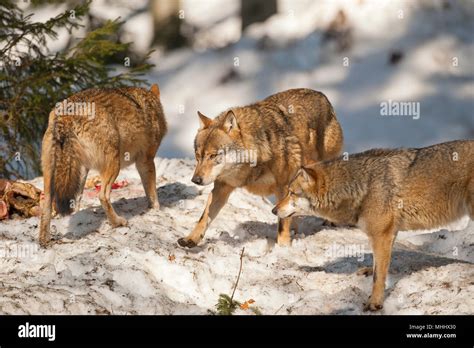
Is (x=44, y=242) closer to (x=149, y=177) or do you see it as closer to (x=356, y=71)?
(x=149, y=177)

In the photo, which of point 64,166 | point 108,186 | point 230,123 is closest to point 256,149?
point 230,123

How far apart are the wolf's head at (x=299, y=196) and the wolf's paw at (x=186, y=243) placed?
4.41 ft

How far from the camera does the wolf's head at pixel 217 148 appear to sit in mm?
8438

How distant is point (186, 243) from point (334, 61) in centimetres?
997

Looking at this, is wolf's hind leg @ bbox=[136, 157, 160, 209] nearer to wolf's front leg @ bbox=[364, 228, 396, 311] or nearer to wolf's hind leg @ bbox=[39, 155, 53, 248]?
wolf's hind leg @ bbox=[39, 155, 53, 248]

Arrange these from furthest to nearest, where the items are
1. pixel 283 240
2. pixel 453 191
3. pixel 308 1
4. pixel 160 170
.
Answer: pixel 308 1 → pixel 160 170 → pixel 283 240 → pixel 453 191

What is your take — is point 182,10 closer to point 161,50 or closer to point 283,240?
point 161,50

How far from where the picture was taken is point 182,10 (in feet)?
67.3

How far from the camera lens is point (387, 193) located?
285 inches

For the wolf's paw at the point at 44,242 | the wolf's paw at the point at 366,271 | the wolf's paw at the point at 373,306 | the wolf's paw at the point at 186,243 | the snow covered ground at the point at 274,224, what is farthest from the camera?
the wolf's paw at the point at 186,243

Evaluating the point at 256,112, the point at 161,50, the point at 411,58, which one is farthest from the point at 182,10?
the point at 256,112

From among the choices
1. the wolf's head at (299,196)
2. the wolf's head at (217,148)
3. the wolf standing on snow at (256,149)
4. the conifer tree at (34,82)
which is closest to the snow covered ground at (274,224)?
the wolf standing on snow at (256,149)

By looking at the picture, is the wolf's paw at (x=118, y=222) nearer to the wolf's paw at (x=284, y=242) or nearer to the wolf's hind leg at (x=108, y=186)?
the wolf's hind leg at (x=108, y=186)
